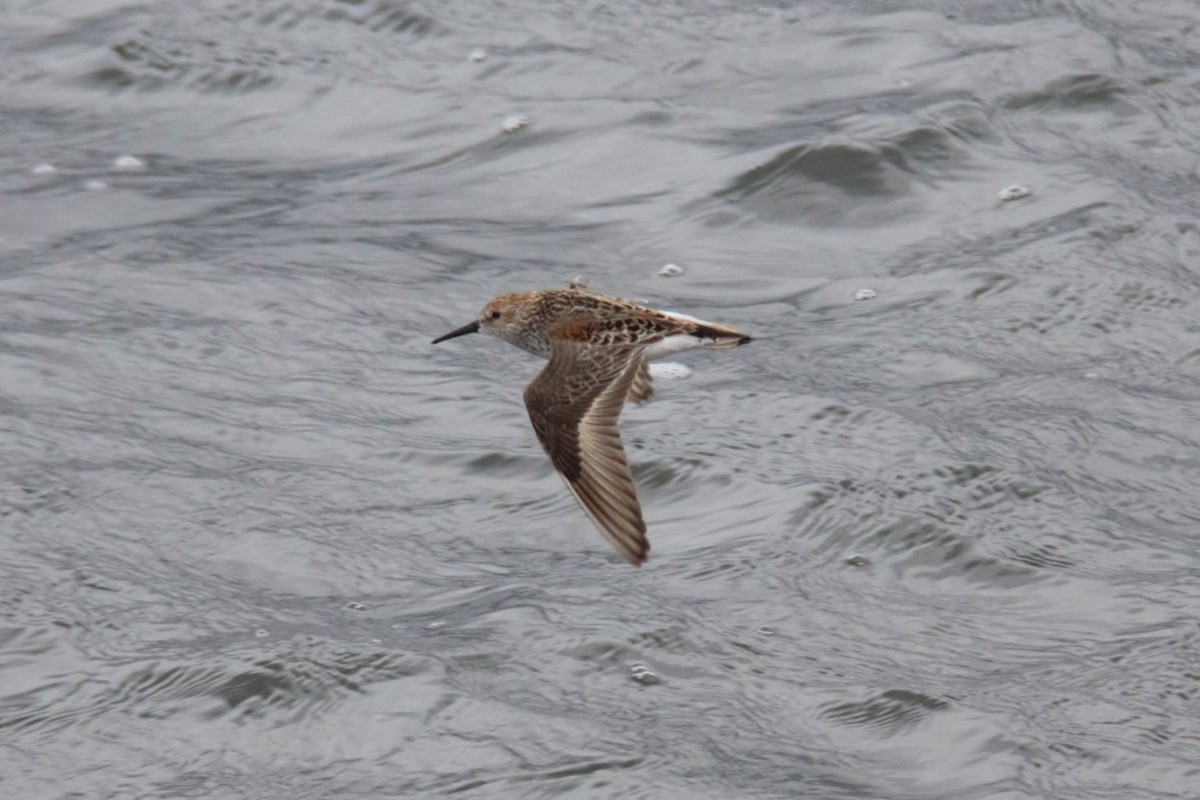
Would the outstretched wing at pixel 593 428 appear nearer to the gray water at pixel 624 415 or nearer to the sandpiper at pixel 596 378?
the sandpiper at pixel 596 378

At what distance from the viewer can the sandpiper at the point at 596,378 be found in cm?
670

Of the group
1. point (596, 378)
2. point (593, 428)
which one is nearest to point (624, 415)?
point (596, 378)

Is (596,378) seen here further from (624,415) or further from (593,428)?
(624,415)

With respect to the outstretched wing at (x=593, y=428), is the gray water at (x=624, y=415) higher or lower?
lower

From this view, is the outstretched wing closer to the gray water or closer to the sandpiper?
the sandpiper

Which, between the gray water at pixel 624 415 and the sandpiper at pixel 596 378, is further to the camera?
the gray water at pixel 624 415

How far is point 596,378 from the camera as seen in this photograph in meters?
7.05

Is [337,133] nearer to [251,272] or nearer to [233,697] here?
[251,272]

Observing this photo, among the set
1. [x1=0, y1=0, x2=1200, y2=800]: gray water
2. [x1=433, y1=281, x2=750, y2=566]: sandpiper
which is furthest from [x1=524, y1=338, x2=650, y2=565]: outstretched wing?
[x1=0, y1=0, x2=1200, y2=800]: gray water

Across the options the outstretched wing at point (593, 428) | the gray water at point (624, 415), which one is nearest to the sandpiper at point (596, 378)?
the outstretched wing at point (593, 428)

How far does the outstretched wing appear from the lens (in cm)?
662

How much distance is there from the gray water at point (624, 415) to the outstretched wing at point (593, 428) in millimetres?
811

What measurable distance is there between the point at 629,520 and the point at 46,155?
602 centimetres

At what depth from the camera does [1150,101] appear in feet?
37.8
